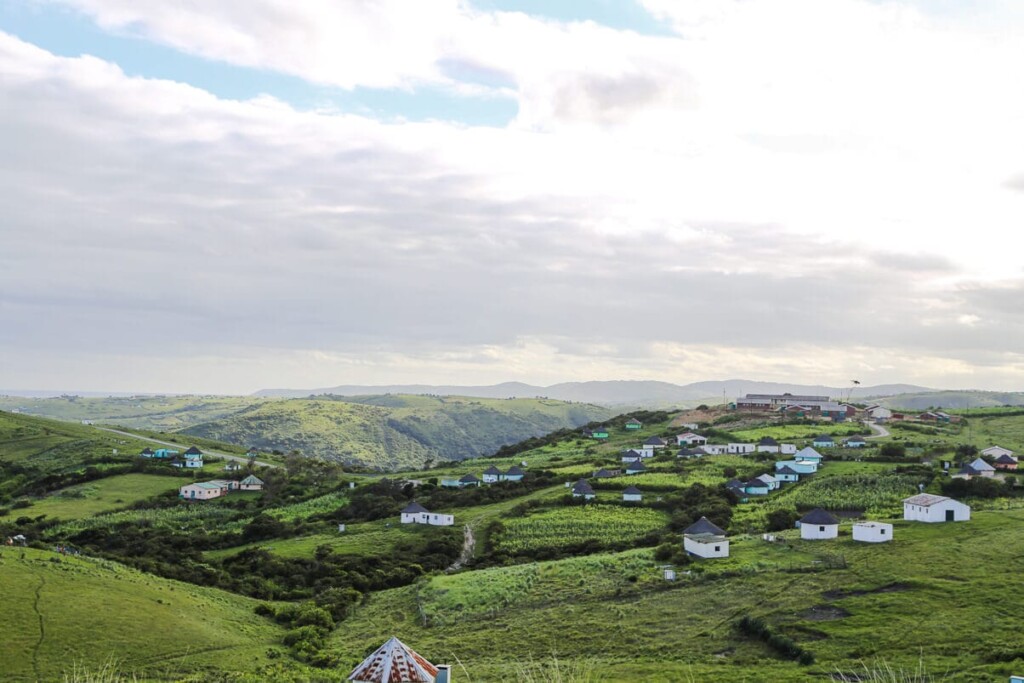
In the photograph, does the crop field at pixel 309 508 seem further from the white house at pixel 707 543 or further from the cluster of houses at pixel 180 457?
the white house at pixel 707 543

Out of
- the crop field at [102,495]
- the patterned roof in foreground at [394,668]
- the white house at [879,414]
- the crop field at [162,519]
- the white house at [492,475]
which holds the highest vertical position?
the white house at [879,414]

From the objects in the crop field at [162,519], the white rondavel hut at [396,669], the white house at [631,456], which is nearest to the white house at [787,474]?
the white house at [631,456]

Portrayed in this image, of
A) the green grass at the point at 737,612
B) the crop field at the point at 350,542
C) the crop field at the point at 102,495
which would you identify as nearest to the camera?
the green grass at the point at 737,612

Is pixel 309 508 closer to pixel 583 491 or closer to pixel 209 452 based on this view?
pixel 583 491

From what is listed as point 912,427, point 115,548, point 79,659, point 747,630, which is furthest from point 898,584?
point 912,427

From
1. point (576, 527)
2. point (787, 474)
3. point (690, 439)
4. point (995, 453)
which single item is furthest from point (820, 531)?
point (690, 439)

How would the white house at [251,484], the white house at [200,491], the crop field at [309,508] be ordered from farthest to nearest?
the white house at [251,484] → the white house at [200,491] → the crop field at [309,508]

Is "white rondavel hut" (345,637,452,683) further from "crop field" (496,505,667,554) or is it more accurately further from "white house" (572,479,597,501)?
"white house" (572,479,597,501)

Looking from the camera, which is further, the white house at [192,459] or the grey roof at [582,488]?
the white house at [192,459]
